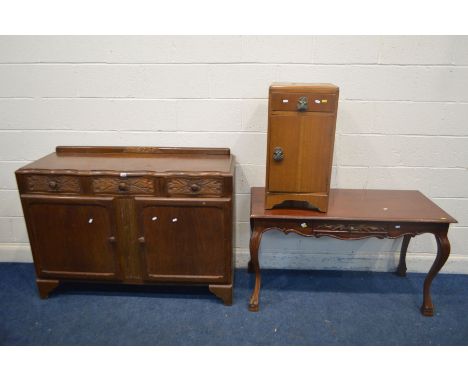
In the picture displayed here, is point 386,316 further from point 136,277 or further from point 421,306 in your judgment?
point 136,277

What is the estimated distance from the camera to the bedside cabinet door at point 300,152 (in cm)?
180

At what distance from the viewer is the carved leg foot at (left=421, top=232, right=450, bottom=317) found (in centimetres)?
191

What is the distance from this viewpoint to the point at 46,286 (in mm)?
Answer: 2180

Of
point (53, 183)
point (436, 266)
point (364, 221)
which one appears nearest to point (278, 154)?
point (364, 221)

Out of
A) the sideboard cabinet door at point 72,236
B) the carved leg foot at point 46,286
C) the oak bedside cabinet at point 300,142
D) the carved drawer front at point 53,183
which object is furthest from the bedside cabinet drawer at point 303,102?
the carved leg foot at point 46,286

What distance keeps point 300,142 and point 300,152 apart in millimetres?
54

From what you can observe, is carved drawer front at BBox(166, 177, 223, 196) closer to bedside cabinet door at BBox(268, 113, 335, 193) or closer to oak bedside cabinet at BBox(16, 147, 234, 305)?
oak bedside cabinet at BBox(16, 147, 234, 305)

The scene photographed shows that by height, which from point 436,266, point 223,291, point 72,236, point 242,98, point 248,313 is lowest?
point 248,313

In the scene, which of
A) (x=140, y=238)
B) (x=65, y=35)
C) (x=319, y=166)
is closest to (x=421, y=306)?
(x=319, y=166)

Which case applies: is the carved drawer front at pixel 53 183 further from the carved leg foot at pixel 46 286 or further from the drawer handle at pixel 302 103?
the drawer handle at pixel 302 103

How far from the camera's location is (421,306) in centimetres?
214

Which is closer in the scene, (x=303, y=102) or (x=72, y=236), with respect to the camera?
(x=303, y=102)

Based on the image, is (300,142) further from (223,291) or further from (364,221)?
(223,291)

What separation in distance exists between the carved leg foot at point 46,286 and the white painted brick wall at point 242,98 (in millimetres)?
801
